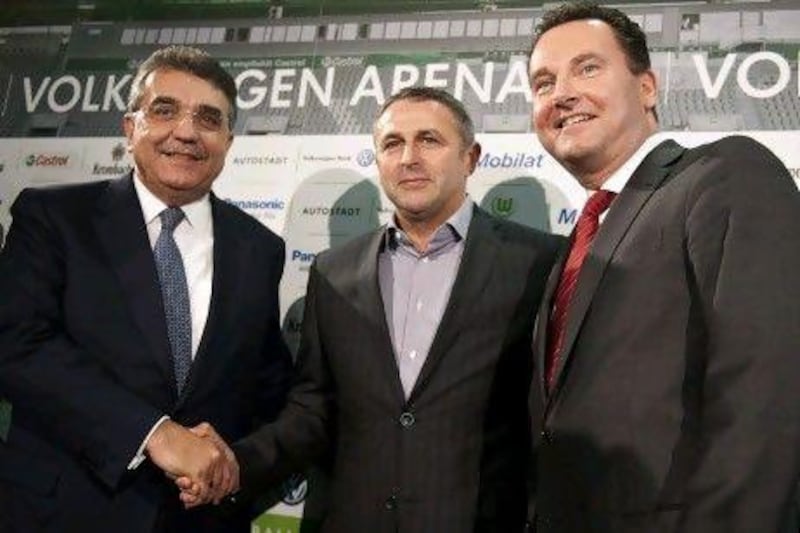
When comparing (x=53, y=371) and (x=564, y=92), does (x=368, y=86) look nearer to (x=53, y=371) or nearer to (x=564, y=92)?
(x=564, y=92)

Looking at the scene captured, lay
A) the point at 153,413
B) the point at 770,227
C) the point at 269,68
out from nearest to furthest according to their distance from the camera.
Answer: the point at 770,227
the point at 153,413
the point at 269,68

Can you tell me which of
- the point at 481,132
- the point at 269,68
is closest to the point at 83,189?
the point at 269,68

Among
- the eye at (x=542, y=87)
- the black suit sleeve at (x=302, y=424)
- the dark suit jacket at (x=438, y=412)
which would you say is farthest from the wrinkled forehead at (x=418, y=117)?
the black suit sleeve at (x=302, y=424)

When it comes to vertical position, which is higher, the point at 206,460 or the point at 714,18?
the point at 714,18

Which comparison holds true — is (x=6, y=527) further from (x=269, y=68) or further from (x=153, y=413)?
(x=269, y=68)

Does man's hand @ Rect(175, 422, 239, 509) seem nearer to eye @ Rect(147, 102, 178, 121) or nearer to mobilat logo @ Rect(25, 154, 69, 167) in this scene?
→ eye @ Rect(147, 102, 178, 121)

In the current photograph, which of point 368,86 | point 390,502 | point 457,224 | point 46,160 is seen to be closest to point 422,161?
point 457,224

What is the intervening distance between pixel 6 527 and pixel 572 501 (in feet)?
5.48

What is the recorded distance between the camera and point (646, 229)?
→ 1.69m

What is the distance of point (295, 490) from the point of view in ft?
10.5

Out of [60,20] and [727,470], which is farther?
[60,20]

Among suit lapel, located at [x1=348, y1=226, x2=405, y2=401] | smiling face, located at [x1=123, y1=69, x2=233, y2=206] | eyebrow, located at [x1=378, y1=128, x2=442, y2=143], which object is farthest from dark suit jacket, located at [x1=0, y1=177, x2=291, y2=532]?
eyebrow, located at [x1=378, y1=128, x2=442, y2=143]

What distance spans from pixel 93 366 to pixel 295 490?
122cm

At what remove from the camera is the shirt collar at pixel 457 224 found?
262 centimetres
